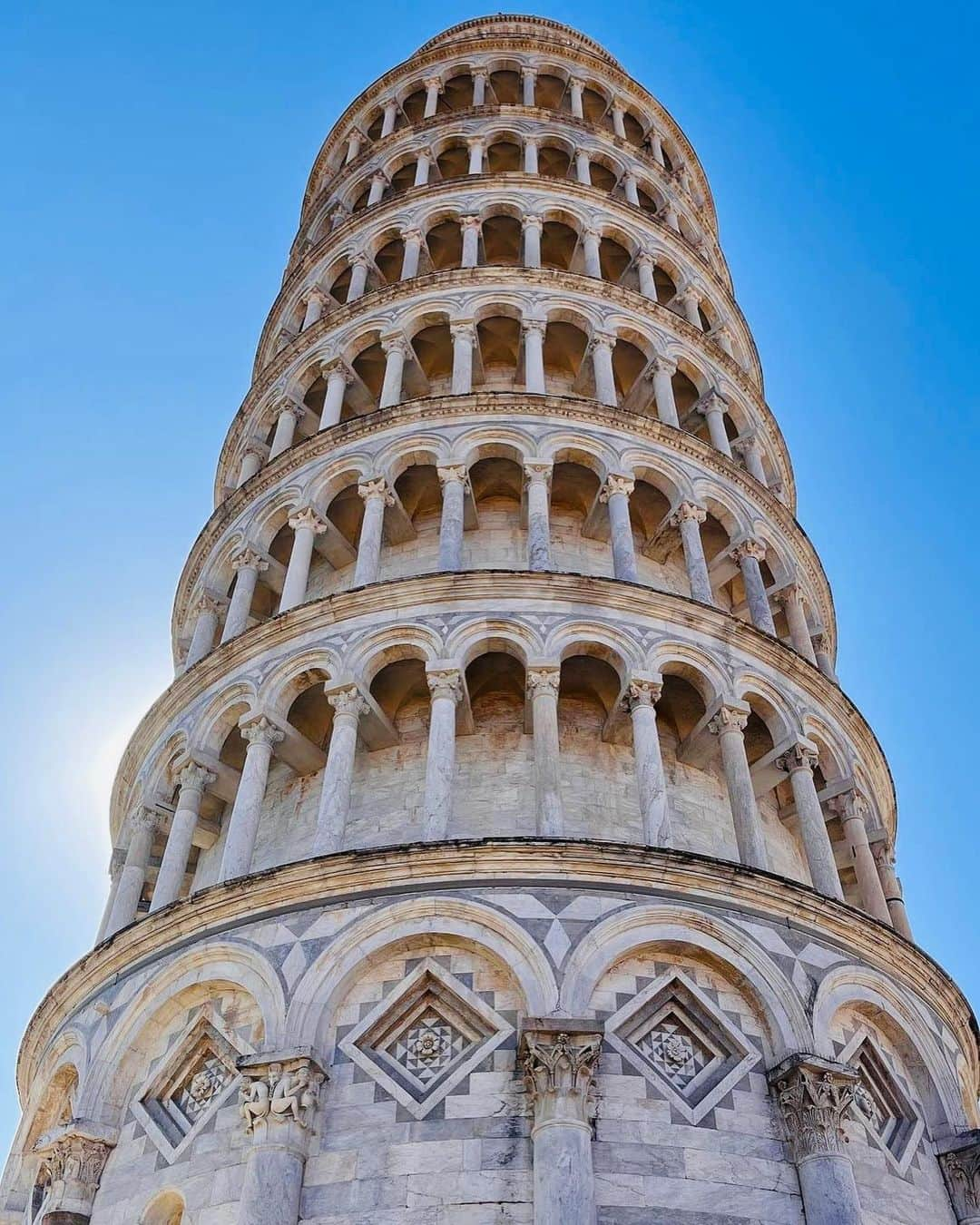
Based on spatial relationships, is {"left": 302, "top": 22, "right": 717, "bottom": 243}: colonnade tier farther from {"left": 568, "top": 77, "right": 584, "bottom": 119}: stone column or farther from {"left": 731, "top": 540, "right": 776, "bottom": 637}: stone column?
{"left": 731, "top": 540, "right": 776, "bottom": 637}: stone column

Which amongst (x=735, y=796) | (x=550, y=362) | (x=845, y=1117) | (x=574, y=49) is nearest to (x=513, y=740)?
(x=735, y=796)

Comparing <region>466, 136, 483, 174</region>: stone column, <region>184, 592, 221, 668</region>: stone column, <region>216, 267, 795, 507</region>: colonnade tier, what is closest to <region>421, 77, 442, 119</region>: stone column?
<region>466, 136, 483, 174</region>: stone column

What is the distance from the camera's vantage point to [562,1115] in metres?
10.9

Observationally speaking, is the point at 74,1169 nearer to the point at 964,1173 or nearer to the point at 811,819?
the point at 964,1173

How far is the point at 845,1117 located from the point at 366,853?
505 cm

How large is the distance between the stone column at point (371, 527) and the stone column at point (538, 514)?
6.68ft

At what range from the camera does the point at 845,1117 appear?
11977 mm

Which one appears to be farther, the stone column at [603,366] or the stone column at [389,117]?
the stone column at [389,117]

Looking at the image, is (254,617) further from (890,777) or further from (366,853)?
(890,777)

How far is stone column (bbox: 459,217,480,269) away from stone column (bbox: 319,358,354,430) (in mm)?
2782

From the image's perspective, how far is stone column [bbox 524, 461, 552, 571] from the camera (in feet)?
55.9

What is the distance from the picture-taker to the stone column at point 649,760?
45.3ft

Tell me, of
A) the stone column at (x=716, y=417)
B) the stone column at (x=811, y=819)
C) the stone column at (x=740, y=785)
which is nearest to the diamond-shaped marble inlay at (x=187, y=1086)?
the stone column at (x=740, y=785)

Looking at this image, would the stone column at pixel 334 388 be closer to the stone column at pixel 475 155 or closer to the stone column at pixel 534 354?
the stone column at pixel 534 354
